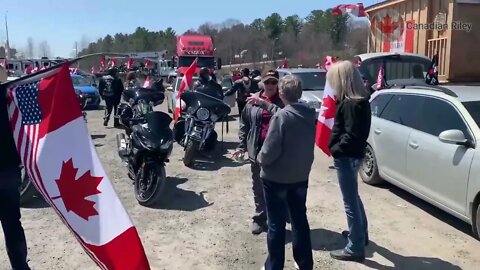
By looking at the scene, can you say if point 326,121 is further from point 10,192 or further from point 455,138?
point 10,192

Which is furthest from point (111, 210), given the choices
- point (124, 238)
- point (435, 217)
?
point (435, 217)

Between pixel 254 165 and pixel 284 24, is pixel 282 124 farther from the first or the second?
pixel 284 24

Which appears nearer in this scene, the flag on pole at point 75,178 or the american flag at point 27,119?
the flag on pole at point 75,178

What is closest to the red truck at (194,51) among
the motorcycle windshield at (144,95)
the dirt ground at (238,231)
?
the motorcycle windshield at (144,95)

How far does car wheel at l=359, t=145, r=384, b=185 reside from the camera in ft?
23.4

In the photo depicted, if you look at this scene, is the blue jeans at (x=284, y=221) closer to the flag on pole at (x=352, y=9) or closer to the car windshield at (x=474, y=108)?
the car windshield at (x=474, y=108)

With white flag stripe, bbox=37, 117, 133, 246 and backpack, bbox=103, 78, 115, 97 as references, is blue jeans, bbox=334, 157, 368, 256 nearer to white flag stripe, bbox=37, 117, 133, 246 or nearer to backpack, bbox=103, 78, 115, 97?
white flag stripe, bbox=37, 117, 133, 246

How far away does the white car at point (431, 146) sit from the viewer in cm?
498

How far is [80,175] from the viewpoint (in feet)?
8.43

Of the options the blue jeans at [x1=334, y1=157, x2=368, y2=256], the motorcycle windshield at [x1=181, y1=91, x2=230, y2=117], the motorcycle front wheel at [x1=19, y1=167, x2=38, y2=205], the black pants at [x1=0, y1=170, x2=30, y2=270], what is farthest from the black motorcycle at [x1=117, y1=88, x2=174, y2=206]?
the blue jeans at [x1=334, y1=157, x2=368, y2=256]

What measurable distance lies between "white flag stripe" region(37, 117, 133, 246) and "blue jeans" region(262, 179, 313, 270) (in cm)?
179

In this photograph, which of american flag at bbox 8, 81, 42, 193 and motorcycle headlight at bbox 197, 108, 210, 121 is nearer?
american flag at bbox 8, 81, 42, 193

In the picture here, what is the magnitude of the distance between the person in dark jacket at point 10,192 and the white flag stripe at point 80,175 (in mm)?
879

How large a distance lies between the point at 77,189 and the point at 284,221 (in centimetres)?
205
